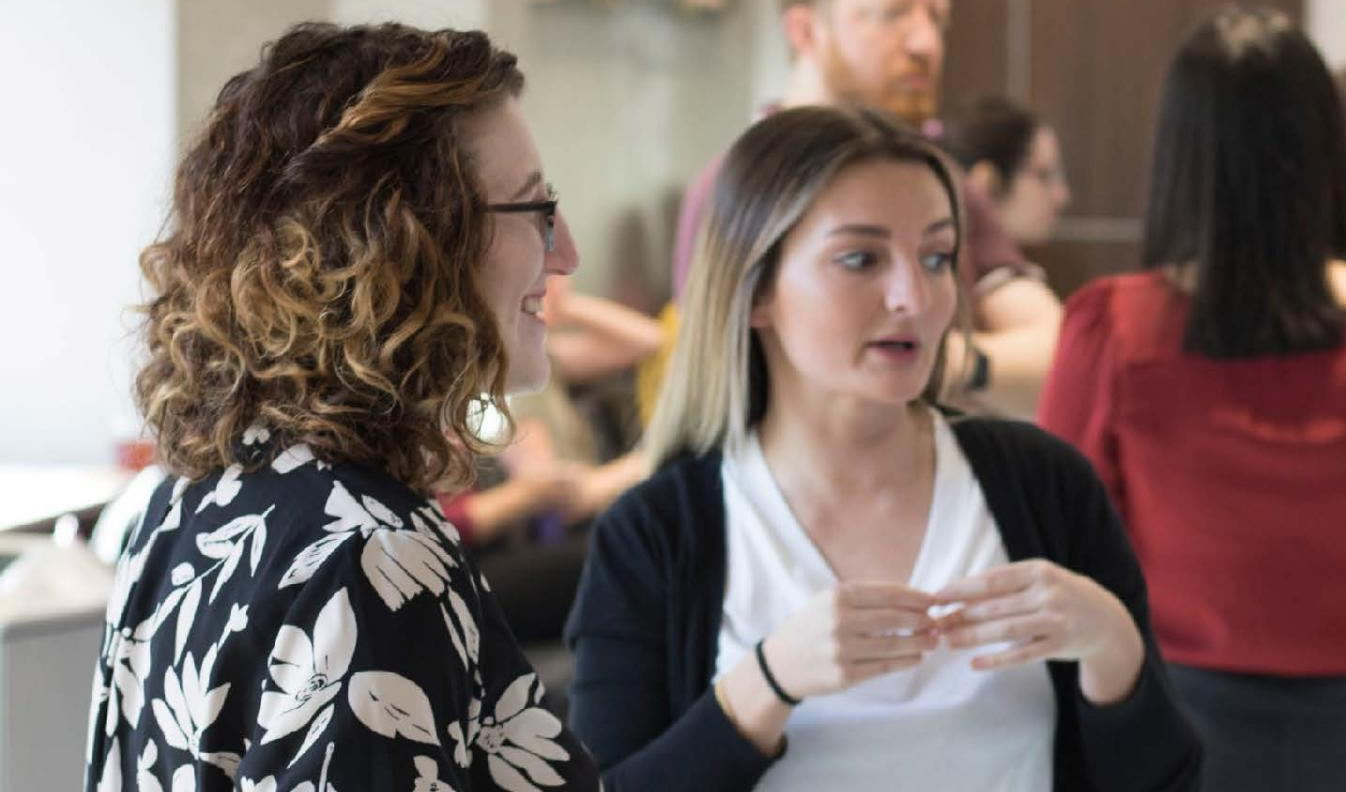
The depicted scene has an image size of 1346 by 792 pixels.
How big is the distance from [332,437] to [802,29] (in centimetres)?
171

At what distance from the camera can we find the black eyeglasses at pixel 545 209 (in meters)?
1.02

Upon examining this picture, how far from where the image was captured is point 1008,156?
3.78m

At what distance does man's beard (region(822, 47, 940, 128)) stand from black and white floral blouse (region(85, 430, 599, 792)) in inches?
64.4

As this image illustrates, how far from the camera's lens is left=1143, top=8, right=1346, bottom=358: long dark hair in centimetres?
187

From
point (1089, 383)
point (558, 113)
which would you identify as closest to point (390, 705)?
point (1089, 383)

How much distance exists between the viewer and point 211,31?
9.39 ft

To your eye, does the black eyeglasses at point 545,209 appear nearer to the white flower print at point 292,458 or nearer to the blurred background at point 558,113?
the white flower print at point 292,458

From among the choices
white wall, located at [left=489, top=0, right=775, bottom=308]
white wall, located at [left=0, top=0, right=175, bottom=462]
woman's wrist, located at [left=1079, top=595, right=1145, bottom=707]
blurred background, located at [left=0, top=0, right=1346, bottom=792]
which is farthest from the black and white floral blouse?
white wall, located at [left=489, top=0, right=775, bottom=308]

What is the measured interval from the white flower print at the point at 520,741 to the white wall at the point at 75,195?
208cm

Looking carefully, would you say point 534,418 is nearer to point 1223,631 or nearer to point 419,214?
point 1223,631

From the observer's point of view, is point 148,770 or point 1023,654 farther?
point 1023,654

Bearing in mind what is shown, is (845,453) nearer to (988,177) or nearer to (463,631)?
(463,631)

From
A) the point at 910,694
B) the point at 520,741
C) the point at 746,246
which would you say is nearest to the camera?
the point at 520,741

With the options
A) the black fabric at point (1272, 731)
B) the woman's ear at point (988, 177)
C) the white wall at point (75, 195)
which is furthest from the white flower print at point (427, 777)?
the woman's ear at point (988, 177)
